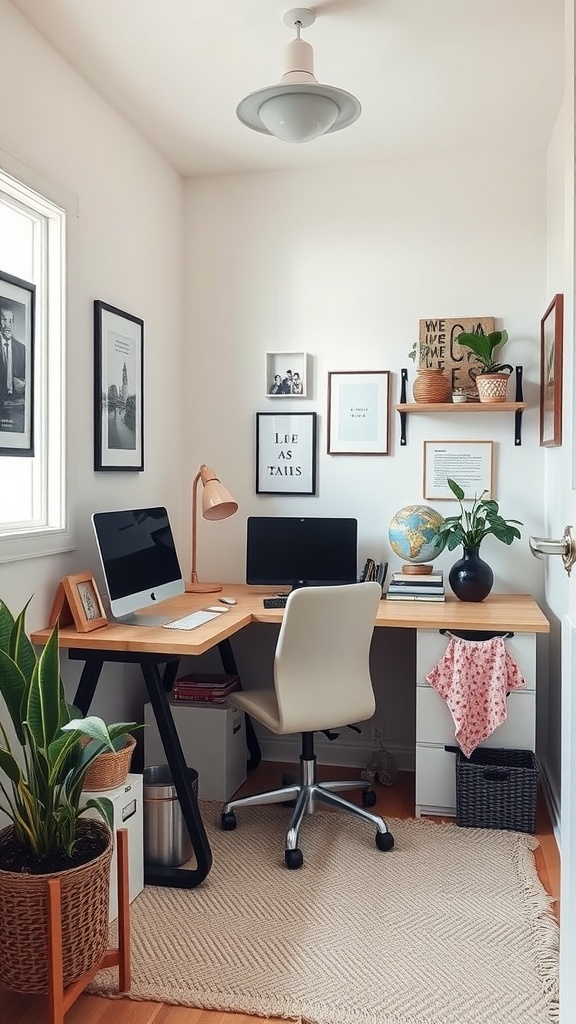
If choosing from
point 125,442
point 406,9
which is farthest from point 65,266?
point 406,9

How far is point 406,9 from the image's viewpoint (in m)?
2.31

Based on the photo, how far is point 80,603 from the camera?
2.52 meters

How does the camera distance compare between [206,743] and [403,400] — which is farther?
[403,400]

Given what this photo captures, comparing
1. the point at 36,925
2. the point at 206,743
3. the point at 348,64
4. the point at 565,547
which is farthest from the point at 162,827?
the point at 348,64

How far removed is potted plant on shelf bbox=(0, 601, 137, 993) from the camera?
1790 millimetres

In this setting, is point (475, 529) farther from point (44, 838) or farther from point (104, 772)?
point (44, 838)

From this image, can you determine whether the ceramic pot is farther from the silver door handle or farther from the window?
the silver door handle

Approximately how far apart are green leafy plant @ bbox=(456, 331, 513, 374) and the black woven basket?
4.98 ft

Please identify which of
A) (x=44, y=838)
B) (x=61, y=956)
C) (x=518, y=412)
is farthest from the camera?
(x=518, y=412)

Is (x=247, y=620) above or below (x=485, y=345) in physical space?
below

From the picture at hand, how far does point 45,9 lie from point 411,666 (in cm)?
275

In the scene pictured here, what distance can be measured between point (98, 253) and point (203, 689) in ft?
5.53

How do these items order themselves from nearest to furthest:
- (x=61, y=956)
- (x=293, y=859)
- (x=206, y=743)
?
(x=61, y=956)
(x=293, y=859)
(x=206, y=743)

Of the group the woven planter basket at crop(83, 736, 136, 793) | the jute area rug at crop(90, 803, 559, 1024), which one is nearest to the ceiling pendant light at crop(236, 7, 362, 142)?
the woven planter basket at crop(83, 736, 136, 793)
